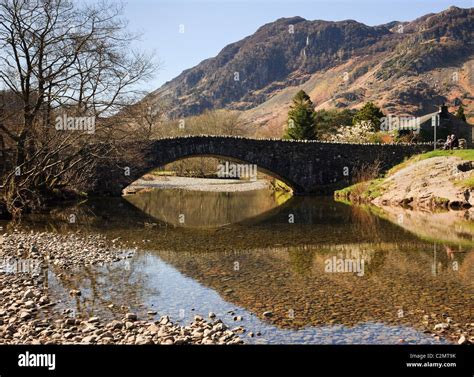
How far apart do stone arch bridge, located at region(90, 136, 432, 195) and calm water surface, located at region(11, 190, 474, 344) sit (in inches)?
455

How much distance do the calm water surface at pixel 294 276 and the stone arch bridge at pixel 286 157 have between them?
11.6m

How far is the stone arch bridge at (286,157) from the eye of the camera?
31.7 meters

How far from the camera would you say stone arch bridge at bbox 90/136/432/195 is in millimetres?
31688

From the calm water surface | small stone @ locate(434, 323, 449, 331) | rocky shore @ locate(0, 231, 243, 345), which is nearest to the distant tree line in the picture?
the calm water surface

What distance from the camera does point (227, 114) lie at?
59.8 m

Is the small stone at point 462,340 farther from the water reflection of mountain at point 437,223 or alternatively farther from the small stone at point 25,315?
the water reflection of mountain at point 437,223

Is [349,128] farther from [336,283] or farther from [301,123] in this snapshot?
[336,283]

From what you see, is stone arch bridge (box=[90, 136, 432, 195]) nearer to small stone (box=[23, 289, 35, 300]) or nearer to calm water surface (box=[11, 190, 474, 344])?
calm water surface (box=[11, 190, 474, 344])

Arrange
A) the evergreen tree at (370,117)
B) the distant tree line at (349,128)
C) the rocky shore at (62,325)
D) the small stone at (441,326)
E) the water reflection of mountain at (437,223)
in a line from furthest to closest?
the evergreen tree at (370,117), the distant tree line at (349,128), the water reflection of mountain at (437,223), the small stone at (441,326), the rocky shore at (62,325)

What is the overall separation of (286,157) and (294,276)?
2433 centimetres

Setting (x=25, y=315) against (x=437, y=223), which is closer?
(x=25, y=315)

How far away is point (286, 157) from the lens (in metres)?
34.3

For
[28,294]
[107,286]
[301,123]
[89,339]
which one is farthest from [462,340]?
[301,123]

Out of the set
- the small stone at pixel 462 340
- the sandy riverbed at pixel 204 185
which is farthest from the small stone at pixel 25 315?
the sandy riverbed at pixel 204 185
